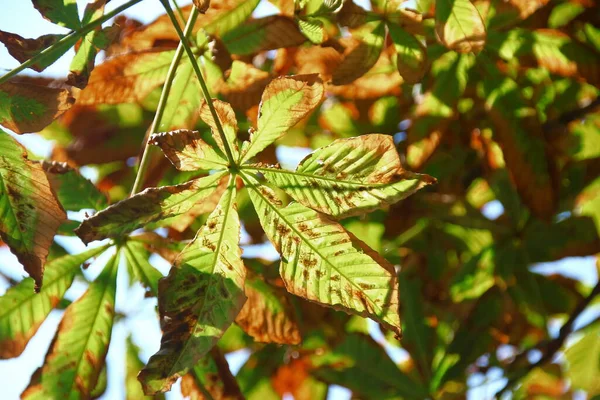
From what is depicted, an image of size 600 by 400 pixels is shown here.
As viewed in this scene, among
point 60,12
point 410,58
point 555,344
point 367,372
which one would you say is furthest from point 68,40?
point 555,344

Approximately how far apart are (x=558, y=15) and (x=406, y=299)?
0.54 meters

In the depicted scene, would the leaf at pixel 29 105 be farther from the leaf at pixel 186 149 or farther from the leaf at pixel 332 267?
the leaf at pixel 332 267

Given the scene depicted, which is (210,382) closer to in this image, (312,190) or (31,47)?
(312,190)

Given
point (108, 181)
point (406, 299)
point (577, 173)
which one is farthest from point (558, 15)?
point (108, 181)

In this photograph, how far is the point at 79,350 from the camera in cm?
85

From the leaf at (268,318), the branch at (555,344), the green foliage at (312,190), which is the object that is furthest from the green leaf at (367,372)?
the leaf at (268,318)

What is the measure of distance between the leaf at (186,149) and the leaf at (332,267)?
11 cm

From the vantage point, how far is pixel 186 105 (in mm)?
952

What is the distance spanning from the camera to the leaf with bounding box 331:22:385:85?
89 cm

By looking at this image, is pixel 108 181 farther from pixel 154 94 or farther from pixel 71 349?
pixel 71 349

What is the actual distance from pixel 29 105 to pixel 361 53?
0.42 m

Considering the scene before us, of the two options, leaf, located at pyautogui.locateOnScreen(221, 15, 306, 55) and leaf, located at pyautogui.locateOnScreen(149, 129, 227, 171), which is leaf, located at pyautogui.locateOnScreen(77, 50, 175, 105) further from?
leaf, located at pyautogui.locateOnScreen(149, 129, 227, 171)

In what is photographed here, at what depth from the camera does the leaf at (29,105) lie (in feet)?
2.38

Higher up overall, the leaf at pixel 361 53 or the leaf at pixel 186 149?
the leaf at pixel 186 149
